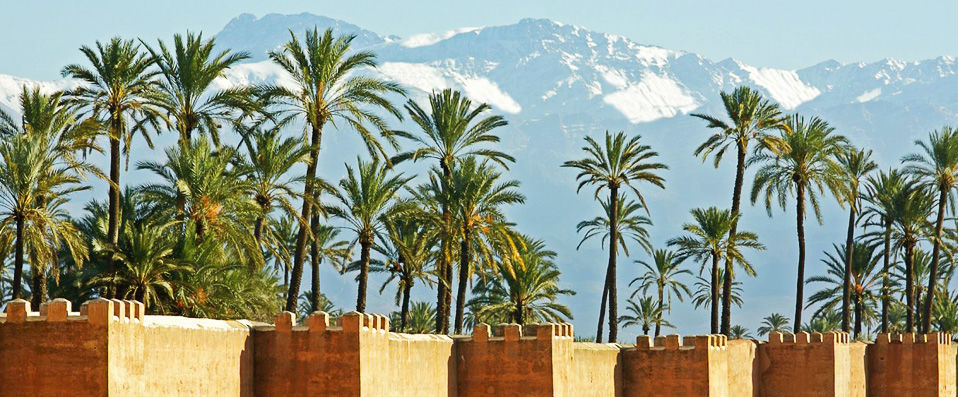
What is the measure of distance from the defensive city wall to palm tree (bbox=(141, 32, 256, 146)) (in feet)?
38.1

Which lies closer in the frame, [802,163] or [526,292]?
[802,163]

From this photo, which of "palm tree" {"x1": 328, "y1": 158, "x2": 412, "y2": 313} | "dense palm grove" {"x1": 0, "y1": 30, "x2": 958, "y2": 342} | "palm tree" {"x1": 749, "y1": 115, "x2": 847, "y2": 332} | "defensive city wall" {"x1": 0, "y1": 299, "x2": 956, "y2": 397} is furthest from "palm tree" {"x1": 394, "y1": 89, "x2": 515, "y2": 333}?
"palm tree" {"x1": 749, "y1": 115, "x2": 847, "y2": 332}

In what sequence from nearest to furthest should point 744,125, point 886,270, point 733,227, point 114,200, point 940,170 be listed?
point 114,200 < point 744,125 < point 733,227 < point 940,170 < point 886,270

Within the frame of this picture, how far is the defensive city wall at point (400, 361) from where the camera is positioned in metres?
23.8

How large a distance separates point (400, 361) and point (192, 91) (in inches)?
560

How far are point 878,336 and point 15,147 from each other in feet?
99.8

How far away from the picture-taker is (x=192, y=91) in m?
42.5

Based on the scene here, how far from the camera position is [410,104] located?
49250mm

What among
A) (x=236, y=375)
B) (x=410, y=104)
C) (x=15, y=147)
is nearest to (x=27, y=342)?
(x=236, y=375)

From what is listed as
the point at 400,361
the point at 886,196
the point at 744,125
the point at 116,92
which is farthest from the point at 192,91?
the point at 886,196

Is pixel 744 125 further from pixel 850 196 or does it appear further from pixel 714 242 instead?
pixel 850 196

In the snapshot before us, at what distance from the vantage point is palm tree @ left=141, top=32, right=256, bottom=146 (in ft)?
138

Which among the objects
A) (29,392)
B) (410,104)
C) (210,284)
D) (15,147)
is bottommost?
(29,392)

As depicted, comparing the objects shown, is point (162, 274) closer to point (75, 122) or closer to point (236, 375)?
point (75, 122)
